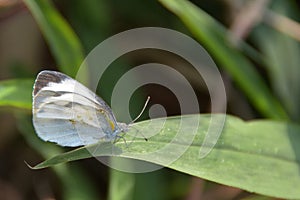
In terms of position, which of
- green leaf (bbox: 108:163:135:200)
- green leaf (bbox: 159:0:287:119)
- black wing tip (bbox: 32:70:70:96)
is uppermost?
green leaf (bbox: 159:0:287:119)

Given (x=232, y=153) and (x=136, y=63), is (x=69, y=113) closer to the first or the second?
(x=232, y=153)

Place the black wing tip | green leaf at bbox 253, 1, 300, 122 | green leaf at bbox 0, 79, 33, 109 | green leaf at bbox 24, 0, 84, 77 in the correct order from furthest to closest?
green leaf at bbox 253, 1, 300, 122 → green leaf at bbox 24, 0, 84, 77 → green leaf at bbox 0, 79, 33, 109 → the black wing tip

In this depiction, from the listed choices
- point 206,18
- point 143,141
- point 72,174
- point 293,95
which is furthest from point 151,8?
point 143,141

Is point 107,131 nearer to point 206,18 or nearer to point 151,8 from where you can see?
point 206,18

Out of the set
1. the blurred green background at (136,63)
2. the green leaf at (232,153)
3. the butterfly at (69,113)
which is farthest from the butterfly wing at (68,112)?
the blurred green background at (136,63)

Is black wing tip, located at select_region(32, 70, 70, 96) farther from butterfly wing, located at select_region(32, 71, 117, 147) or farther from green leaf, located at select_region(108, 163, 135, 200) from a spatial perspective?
green leaf, located at select_region(108, 163, 135, 200)

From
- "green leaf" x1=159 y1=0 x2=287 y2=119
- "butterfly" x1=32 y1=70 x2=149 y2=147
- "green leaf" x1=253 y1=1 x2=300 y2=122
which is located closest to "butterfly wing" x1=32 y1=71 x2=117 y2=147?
"butterfly" x1=32 y1=70 x2=149 y2=147
